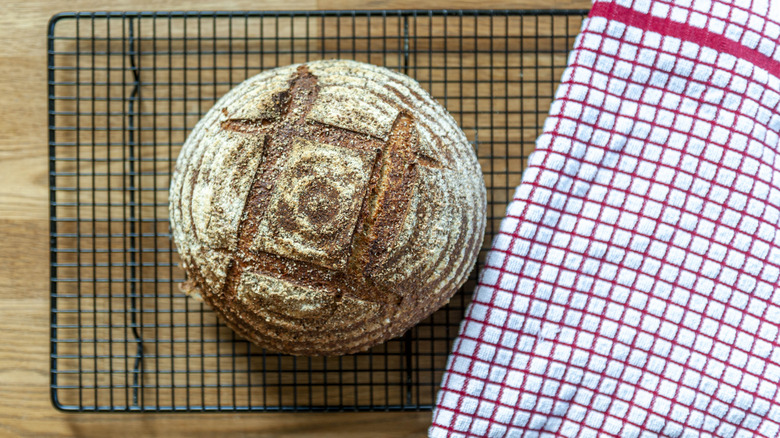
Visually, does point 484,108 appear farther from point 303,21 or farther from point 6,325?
point 6,325

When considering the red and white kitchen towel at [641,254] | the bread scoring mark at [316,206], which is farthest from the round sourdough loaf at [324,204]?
the red and white kitchen towel at [641,254]

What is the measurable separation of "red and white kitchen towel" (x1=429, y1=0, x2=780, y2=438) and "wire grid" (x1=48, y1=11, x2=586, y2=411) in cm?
11

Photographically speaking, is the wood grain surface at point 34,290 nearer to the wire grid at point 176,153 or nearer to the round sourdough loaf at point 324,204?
the wire grid at point 176,153

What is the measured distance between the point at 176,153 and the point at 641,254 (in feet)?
2.95

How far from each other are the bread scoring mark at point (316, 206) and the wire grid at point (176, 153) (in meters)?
0.40

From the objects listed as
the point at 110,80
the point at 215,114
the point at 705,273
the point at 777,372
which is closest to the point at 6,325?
the point at 110,80

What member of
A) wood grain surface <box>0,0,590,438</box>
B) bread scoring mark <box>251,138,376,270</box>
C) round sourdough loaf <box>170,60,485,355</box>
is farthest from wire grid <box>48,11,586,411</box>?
bread scoring mark <box>251,138,376,270</box>

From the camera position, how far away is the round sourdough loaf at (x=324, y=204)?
821mm

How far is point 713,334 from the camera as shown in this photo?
1.06 m

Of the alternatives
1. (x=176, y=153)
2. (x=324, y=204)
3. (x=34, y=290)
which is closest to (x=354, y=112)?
(x=324, y=204)

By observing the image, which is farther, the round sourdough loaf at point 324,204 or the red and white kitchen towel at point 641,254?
the red and white kitchen towel at point 641,254

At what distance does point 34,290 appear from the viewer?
118cm

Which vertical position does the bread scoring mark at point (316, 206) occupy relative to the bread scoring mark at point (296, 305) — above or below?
above

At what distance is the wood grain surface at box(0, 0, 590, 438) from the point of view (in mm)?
1176
